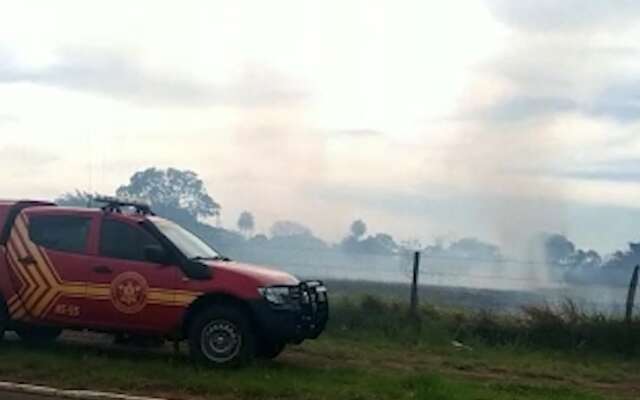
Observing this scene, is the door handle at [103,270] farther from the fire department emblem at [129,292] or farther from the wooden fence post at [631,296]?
the wooden fence post at [631,296]

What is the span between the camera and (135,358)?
1217 cm

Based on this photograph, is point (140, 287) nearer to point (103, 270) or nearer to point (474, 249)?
point (103, 270)

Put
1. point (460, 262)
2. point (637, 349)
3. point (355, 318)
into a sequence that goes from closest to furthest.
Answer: point (637, 349), point (355, 318), point (460, 262)

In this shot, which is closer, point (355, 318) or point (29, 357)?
point (29, 357)

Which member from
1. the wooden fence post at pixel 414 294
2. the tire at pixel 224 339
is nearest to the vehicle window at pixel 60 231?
the tire at pixel 224 339

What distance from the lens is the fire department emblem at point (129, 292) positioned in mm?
11836

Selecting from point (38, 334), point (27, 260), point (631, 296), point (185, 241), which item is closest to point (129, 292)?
point (185, 241)

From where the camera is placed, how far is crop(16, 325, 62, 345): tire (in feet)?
42.1

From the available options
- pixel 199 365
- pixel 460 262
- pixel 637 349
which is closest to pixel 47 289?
pixel 199 365

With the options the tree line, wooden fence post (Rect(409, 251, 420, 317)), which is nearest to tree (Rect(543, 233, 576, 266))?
the tree line

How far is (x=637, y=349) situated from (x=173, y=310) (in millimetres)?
7662

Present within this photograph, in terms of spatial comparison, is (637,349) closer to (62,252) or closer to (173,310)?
(173,310)

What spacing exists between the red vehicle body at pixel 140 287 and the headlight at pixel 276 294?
1 centimetres

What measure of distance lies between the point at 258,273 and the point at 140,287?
138 centimetres
